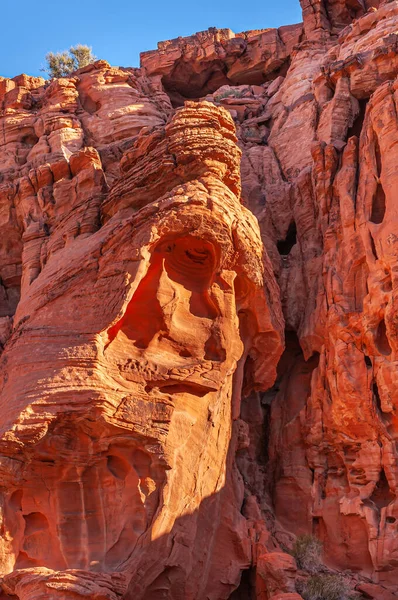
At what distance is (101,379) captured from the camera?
1259 centimetres

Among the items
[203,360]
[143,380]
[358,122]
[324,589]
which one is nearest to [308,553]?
[324,589]

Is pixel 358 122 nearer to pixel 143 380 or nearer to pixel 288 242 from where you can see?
pixel 288 242

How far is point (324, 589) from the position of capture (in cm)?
1273

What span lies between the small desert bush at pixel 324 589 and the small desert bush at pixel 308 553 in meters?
0.50

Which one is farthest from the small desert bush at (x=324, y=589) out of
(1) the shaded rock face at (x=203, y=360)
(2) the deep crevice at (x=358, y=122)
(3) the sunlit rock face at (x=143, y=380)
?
(2) the deep crevice at (x=358, y=122)

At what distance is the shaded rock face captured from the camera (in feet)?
40.5

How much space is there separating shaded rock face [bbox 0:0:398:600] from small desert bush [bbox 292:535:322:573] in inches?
17.7

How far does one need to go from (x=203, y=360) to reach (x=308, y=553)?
4.32 meters

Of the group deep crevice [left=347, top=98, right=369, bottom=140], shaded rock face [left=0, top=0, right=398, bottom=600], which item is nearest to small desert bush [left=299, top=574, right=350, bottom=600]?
shaded rock face [left=0, top=0, right=398, bottom=600]

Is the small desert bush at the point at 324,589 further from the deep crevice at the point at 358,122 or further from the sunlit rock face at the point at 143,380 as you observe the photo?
the deep crevice at the point at 358,122

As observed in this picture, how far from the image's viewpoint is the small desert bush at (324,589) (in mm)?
12617

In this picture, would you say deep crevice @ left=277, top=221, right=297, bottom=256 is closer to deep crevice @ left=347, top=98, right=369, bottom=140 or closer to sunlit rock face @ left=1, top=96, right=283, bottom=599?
deep crevice @ left=347, top=98, right=369, bottom=140

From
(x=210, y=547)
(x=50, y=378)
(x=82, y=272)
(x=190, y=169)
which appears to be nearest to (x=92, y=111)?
(x=190, y=169)

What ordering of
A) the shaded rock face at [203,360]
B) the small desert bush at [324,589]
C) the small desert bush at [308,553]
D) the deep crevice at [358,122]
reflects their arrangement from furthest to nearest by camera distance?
the deep crevice at [358,122], the small desert bush at [308,553], the small desert bush at [324,589], the shaded rock face at [203,360]
